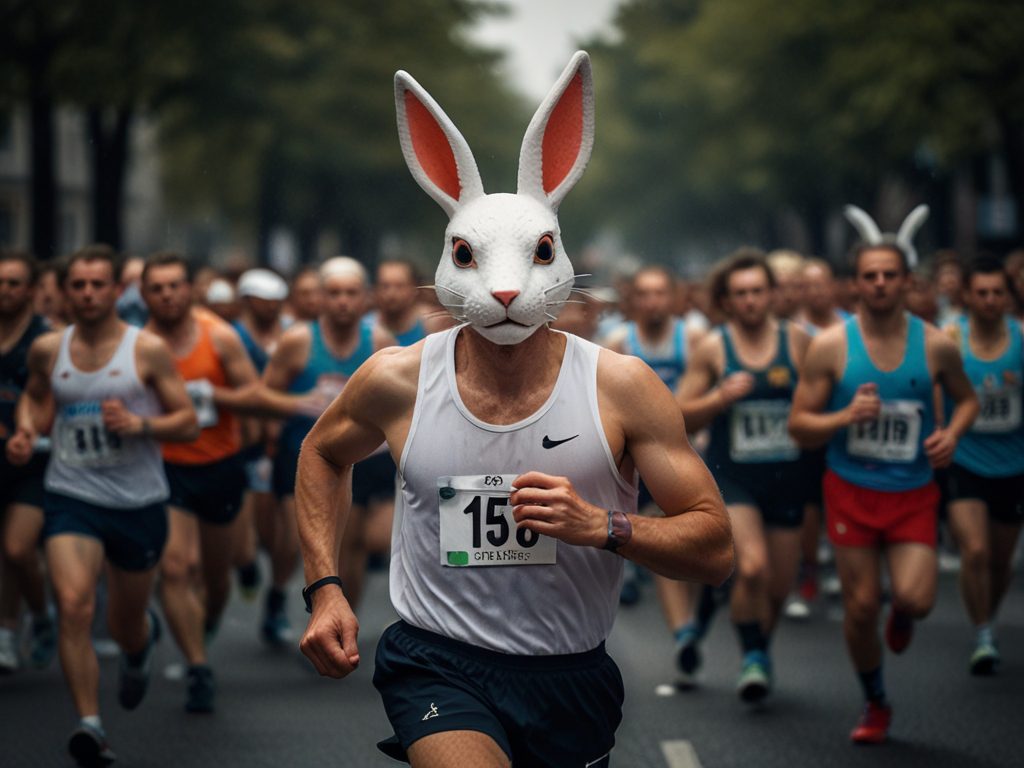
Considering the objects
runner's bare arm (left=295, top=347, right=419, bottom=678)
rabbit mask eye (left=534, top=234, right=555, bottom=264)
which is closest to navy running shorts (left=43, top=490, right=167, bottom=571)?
runner's bare arm (left=295, top=347, right=419, bottom=678)

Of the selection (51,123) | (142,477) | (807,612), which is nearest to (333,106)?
(51,123)

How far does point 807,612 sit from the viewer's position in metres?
12.1

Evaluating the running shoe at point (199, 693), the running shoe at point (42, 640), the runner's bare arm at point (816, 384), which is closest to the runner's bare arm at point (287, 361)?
the running shoe at point (42, 640)

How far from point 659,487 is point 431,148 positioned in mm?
1063

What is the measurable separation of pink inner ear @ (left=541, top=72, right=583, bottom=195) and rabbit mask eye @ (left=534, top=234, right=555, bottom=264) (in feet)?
0.65

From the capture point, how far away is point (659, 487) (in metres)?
4.66

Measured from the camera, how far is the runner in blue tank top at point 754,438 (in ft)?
29.5

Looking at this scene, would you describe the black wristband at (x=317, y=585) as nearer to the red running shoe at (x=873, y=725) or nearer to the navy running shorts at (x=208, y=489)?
the red running shoe at (x=873, y=725)

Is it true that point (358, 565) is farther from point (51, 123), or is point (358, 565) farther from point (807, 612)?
point (51, 123)

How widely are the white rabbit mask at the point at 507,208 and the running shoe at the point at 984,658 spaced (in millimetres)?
5548

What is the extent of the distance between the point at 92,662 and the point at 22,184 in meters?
50.7

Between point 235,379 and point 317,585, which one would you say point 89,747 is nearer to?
→ point 235,379

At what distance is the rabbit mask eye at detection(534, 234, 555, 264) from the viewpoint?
4754mm

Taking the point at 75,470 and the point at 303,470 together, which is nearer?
the point at 303,470
